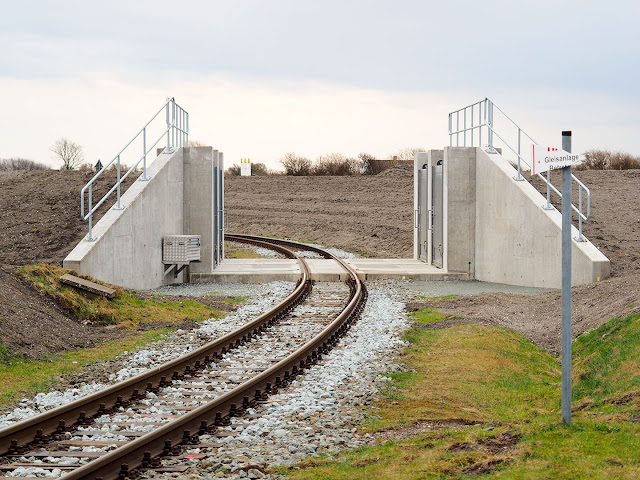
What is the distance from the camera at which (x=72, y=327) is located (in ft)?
46.5

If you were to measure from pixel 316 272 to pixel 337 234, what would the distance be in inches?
913

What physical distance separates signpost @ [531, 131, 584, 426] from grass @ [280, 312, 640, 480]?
44 cm

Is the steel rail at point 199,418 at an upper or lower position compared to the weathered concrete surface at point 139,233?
lower

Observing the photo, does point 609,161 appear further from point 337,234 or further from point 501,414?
point 501,414

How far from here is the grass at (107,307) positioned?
15.2m

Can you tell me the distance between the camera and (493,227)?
26.1m

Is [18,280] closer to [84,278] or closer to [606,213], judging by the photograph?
[84,278]

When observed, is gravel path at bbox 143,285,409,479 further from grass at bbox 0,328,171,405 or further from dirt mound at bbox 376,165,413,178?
dirt mound at bbox 376,165,413,178

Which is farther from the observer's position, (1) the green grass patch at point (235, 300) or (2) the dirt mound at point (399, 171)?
(2) the dirt mound at point (399, 171)

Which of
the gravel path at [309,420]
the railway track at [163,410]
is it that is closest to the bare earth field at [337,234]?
the railway track at [163,410]

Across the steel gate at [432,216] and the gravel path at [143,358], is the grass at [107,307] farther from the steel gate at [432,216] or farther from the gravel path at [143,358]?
the steel gate at [432,216]

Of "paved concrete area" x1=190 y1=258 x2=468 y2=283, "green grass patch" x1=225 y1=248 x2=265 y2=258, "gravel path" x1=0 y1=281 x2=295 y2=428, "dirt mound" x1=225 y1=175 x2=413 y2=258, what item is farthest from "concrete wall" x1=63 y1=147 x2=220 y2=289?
"dirt mound" x1=225 y1=175 x2=413 y2=258

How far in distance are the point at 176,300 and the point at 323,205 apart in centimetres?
3966

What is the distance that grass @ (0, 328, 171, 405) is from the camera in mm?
9836
